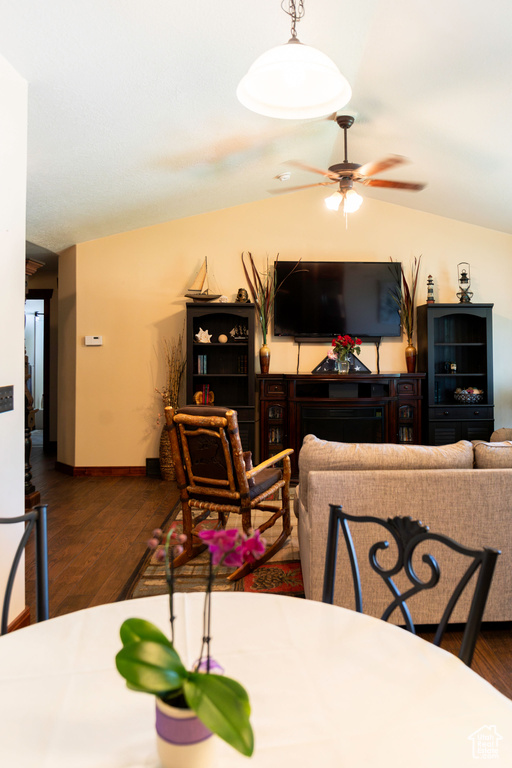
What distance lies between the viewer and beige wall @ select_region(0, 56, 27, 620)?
234cm

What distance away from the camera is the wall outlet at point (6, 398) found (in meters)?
2.30

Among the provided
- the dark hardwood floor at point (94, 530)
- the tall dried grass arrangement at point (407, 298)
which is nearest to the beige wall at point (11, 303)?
the dark hardwood floor at point (94, 530)

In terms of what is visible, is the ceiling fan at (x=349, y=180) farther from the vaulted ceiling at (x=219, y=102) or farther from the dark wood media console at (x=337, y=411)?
the dark wood media console at (x=337, y=411)

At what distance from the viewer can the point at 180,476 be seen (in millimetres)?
3268

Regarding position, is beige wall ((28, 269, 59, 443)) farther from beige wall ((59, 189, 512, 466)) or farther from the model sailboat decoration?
the model sailboat decoration

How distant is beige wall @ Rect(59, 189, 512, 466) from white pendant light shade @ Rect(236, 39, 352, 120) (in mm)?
4290

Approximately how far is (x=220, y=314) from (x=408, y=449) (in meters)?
3.95

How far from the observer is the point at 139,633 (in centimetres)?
72

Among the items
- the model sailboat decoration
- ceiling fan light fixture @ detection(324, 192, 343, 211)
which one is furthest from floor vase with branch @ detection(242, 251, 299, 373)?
ceiling fan light fixture @ detection(324, 192, 343, 211)

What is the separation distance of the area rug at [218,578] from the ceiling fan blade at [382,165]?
8.68 feet

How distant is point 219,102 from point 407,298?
332 cm

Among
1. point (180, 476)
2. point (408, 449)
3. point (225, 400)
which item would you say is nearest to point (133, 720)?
point (408, 449)

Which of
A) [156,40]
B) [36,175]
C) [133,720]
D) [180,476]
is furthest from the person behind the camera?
[36,175]

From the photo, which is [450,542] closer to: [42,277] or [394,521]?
[394,521]
